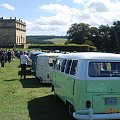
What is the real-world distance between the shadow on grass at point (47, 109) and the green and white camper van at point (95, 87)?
1.14 m

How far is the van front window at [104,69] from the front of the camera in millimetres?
10633

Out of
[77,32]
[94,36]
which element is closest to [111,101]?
[94,36]

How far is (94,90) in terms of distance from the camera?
408 inches

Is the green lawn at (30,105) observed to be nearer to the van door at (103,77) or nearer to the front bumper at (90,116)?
the front bumper at (90,116)

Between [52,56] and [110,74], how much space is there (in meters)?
11.0

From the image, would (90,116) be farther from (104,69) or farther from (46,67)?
(46,67)

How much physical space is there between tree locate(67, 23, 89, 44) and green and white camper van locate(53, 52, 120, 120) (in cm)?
13719

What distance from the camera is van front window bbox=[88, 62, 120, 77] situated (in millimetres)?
10633

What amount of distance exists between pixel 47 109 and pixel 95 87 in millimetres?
3522

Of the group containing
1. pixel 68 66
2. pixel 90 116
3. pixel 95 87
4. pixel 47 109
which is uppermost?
pixel 68 66

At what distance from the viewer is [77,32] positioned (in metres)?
154

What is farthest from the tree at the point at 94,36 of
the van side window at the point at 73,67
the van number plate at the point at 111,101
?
the van number plate at the point at 111,101

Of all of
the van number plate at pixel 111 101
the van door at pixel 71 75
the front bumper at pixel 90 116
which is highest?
the van door at pixel 71 75

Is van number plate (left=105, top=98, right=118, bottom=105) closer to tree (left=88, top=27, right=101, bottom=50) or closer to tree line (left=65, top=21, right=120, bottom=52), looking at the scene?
tree line (left=65, top=21, right=120, bottom=52)
